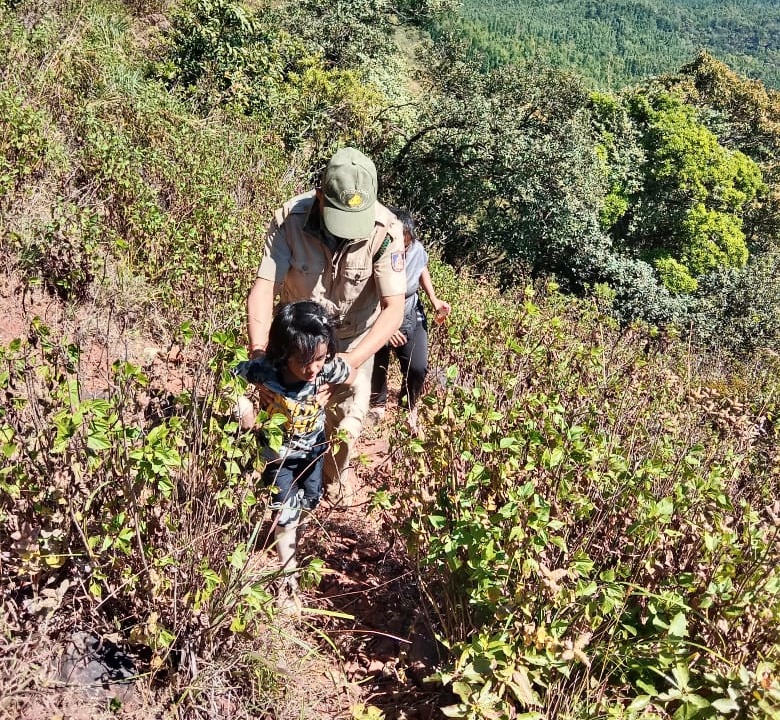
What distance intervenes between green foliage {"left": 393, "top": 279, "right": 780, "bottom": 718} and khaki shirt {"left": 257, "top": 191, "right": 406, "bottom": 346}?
65 centimetres

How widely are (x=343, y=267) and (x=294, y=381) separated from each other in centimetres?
64

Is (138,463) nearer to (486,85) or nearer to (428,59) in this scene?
(486,85)

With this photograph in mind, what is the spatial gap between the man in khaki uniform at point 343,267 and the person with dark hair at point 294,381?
14 cm

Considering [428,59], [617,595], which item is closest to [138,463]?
[617,595]

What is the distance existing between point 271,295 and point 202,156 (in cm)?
397

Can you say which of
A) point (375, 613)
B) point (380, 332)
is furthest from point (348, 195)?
point (375, 613)

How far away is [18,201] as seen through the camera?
4164mm

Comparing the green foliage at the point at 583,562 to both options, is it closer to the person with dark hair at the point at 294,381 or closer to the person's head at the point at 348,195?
the person with dark hair at the point at 294,381

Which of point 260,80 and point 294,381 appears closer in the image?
point 294,381

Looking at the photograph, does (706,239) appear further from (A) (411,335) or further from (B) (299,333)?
(B) (299,333)

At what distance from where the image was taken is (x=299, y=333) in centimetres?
226

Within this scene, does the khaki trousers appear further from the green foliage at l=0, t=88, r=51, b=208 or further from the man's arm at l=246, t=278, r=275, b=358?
the green foliage at l=0, t=88, r=51, b=208

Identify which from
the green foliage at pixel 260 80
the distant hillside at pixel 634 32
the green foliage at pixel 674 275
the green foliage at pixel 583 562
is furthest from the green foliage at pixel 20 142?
the distant hillside at pixel 634 32

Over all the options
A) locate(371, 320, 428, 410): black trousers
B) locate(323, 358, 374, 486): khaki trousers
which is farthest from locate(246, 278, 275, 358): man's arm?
locate(371, 320, 428, 410): black trousers
